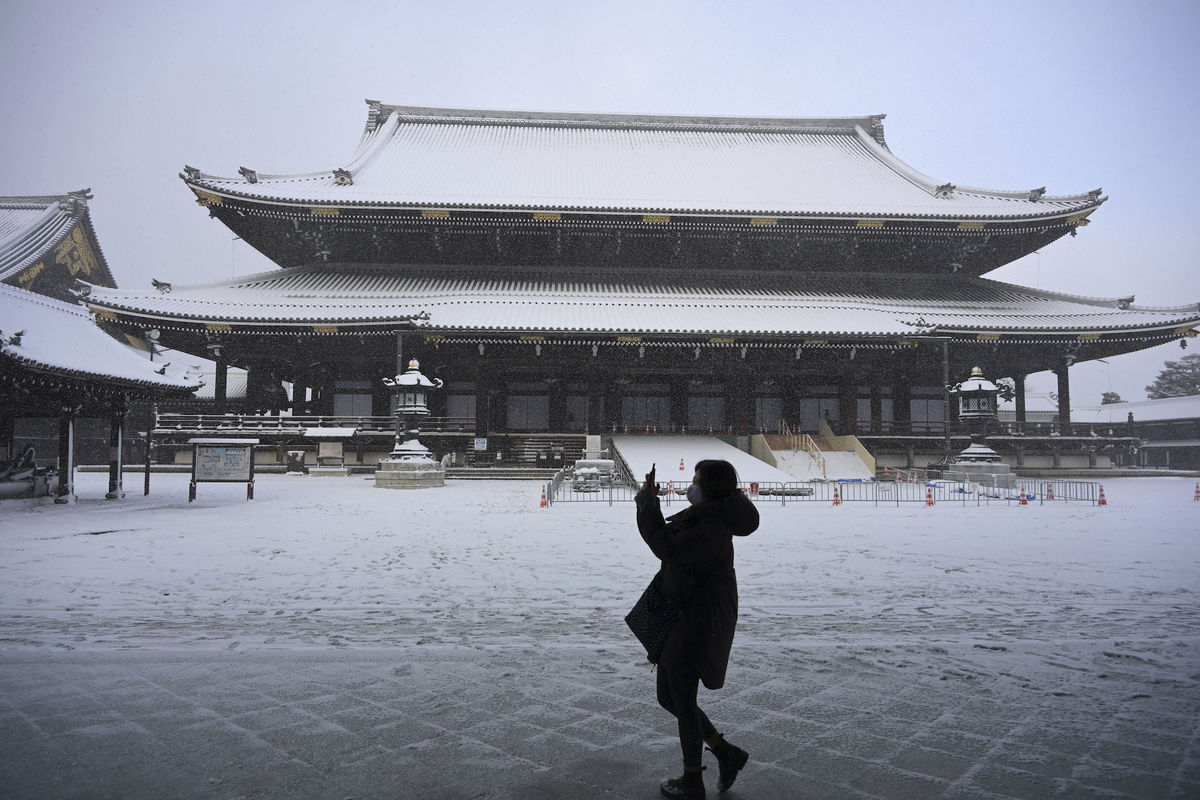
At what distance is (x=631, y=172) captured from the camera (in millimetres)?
28125

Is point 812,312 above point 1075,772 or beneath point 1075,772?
above

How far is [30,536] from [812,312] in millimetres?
20773

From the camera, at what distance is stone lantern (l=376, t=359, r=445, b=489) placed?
56.3ft

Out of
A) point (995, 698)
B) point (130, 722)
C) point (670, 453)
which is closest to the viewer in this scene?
point (130, 722)

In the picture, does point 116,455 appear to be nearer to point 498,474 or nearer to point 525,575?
point 498,474

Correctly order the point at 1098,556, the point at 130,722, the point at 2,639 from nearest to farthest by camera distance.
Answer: the point at 130,722
the point at 2,639
the point at 1098,556

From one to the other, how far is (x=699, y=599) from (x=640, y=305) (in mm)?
20392

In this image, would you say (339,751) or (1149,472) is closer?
(339,751)

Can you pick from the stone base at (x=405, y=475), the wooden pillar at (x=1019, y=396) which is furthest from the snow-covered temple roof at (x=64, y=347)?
the wooden pillar at (x=1019, y=396)

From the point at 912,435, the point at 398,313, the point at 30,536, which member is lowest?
the point at 30,536

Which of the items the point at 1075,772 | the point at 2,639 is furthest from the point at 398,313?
the point at 1075,772

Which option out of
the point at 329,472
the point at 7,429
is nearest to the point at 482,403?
the point at 329,472

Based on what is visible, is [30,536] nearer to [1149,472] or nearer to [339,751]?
[339,751]

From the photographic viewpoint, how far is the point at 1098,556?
26.0 feet
